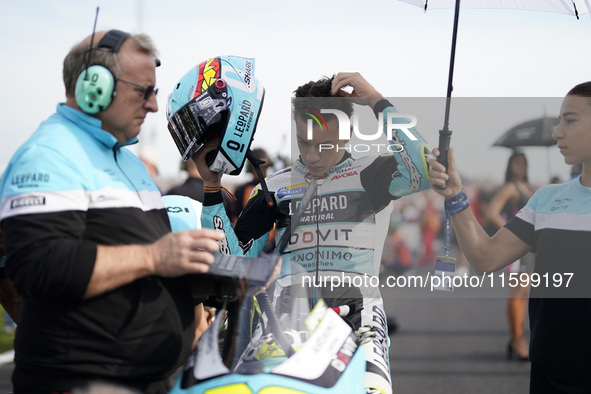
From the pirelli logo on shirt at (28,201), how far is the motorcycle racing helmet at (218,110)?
1059 millimetres

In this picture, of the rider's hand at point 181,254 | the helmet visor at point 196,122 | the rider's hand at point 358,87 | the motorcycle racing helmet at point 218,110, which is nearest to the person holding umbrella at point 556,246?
the rider's hand at point 358,87

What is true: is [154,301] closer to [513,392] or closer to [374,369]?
[374,369]

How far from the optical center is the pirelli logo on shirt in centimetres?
199

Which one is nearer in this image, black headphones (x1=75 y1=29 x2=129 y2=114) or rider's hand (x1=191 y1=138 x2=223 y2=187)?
black headphones (x1=75 y1=29 x2=129 y2=114)

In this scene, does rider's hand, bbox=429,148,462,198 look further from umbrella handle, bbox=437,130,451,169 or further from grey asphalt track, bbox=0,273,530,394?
grey asphalt track, bbox=0,273,530,394

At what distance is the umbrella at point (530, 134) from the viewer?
3553 mm

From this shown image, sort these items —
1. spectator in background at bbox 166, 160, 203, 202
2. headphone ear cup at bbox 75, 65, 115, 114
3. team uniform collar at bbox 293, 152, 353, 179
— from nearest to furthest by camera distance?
headphone ear cup at bbox 75, 65, 115, 114 < team uniform collar at bbox 293, 152, 353, 179 < spectator in background at bbox 166, 160, 203, 202

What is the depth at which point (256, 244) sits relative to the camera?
3.39 m

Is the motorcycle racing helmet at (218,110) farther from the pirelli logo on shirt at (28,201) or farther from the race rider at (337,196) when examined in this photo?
the pirelli logo on shirt at (28,201)

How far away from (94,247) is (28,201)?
0.24 meters

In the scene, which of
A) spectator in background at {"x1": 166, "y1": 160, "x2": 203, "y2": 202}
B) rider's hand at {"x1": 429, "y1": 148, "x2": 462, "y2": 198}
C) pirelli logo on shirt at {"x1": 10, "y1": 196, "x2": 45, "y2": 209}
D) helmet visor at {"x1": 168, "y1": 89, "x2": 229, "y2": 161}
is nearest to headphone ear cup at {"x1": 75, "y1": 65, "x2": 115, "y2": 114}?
pirelli logo on shirt at {"x1": 10, "y1": 196, "x2": 45, "y2": 209}

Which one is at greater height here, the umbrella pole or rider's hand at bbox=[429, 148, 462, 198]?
the umbrella pole

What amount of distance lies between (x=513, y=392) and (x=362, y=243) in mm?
3538

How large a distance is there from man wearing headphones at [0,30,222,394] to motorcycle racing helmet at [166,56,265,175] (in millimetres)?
566
